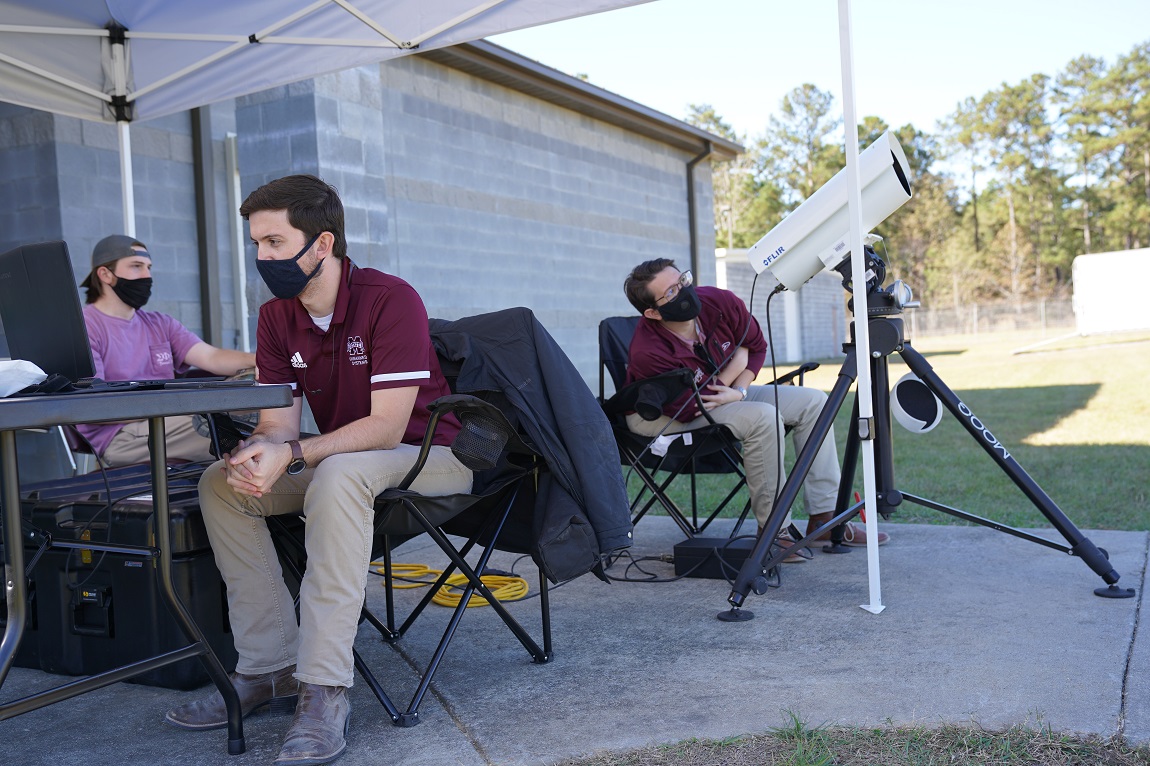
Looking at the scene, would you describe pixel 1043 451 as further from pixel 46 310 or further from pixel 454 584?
pixel 46 310

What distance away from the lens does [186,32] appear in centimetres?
358

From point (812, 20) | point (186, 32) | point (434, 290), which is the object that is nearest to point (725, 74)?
point (812, 20)

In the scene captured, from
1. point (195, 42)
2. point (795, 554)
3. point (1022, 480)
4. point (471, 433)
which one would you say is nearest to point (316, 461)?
point (471, 433)

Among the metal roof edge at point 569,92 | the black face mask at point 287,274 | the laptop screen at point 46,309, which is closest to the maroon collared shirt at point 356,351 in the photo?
the black face mask at point 287,274

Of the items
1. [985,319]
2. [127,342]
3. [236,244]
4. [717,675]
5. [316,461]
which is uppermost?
[985,319]

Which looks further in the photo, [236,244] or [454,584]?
[236,244]

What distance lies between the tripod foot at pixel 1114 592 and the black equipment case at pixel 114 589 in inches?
99.2

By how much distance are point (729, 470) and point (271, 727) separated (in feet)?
6.95

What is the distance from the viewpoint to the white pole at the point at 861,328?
8.88 ft

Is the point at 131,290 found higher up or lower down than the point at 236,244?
lower down

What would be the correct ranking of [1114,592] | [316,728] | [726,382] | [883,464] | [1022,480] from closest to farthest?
[316,728]
[1114,592]
[1022,480]
[883,464]
[726,382]

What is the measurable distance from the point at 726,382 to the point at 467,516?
1522 millimetres

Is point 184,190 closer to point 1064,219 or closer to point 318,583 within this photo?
point 318,583

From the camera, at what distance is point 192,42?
365cm
